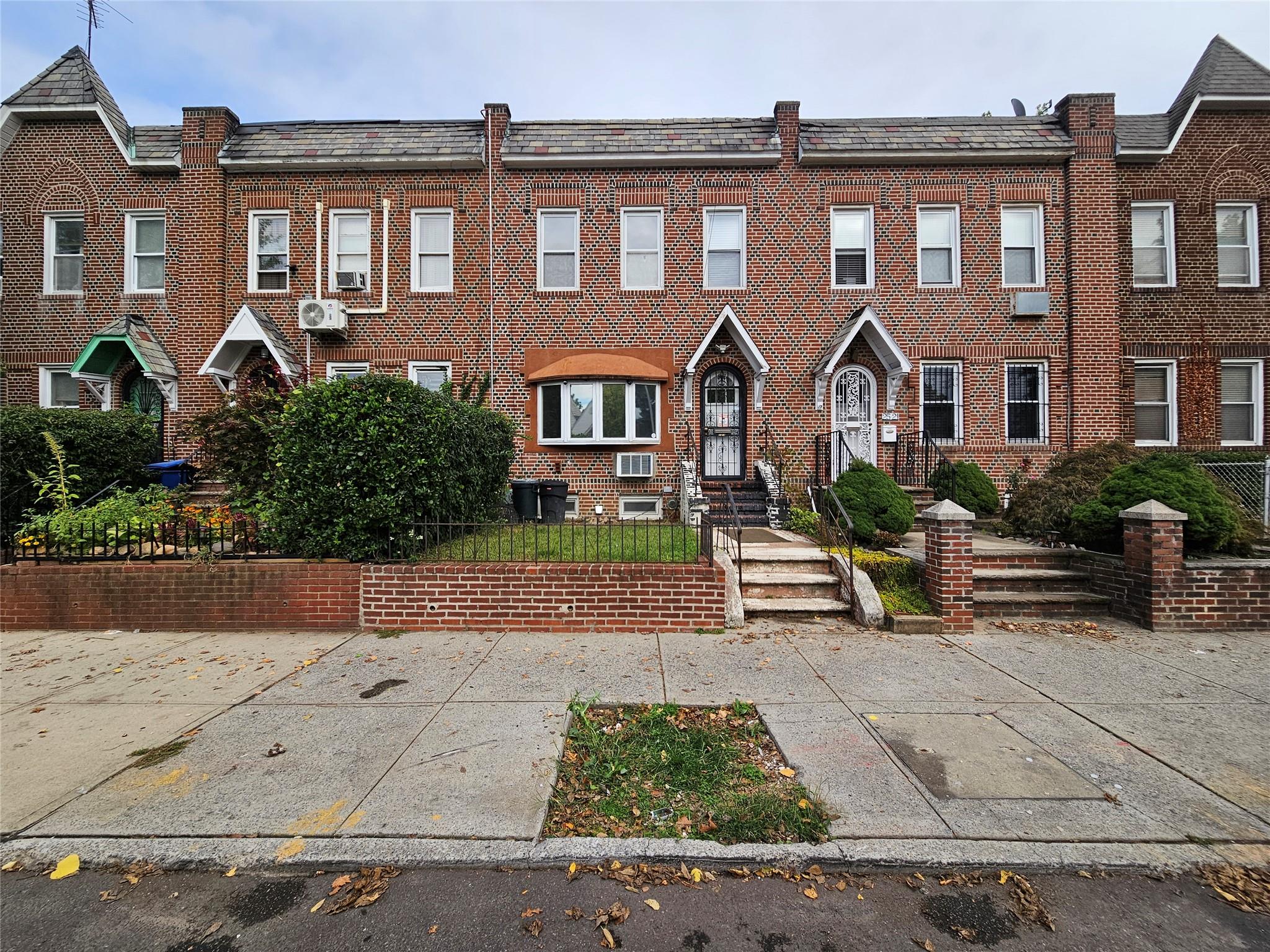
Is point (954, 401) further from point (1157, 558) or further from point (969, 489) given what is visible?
point (1157, 558)

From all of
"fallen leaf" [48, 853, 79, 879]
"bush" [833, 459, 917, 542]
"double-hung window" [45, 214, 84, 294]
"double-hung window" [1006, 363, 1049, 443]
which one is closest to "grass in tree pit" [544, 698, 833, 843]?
"fallen leaf" [48, 853, 79, 879]

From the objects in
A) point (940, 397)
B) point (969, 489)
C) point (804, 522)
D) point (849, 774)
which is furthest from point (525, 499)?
point (940, 397)

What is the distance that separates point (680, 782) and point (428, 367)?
38.9ft

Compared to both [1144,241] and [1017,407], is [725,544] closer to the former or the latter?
[1017,407]

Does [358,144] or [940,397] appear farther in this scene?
[358,144]

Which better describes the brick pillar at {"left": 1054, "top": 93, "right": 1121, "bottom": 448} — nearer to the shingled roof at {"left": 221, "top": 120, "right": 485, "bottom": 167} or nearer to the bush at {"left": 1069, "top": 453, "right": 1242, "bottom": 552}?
the bush at {"left": 1069, "top": 453, "right": 1242, "bottom": 552}

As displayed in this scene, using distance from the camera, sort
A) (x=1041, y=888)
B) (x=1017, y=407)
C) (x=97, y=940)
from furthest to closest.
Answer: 1. (x=1017, y=407)
2. (x=1041, y=888)
3. (x=97, y=940)

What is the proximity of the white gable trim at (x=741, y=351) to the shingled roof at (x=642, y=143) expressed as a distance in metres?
3.59

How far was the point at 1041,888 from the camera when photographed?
8.21ft

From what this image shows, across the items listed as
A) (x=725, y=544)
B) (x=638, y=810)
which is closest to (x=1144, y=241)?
(x=725, y=544)

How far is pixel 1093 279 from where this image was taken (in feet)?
40.8

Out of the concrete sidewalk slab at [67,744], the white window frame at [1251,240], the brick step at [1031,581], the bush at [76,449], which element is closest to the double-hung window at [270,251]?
the bush at [76,449]

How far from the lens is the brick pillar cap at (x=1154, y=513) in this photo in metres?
5.89

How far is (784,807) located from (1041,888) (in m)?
1.15
